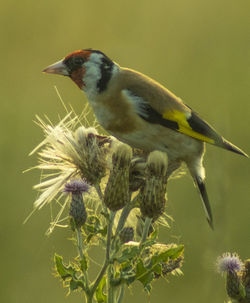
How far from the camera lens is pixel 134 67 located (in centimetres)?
686

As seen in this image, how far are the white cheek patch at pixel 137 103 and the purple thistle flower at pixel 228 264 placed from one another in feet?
3.21

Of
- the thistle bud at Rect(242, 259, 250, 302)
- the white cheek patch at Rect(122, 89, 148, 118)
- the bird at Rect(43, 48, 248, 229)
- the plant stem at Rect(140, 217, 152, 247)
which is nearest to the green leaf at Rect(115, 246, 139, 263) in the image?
the plant stem at Rect(140, 217, 152, 247)

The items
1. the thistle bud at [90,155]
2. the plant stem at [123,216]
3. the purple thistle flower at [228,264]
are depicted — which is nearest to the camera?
the plant stem at [123,216]

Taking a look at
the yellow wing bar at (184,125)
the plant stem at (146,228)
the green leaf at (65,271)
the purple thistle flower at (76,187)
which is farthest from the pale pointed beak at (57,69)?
→ the green leaf at (65,271)

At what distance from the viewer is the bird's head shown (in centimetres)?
387

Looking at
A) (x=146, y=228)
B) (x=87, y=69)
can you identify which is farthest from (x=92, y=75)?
(x=146, y=228)

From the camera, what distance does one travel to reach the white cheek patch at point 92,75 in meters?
3.90

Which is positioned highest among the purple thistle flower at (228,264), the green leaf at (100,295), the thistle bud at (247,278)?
the green leaf at (100,295)

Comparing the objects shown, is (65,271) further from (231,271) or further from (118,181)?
(231,271)

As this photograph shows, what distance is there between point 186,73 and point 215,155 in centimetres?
275

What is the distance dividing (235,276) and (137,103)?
1199mm

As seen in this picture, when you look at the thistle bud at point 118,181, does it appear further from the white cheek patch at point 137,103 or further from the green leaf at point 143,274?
the white cheek patch at point 137,103

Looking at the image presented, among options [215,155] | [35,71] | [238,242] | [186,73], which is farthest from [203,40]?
[215,155]

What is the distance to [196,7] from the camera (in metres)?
6.85
